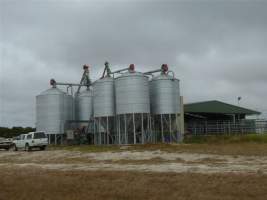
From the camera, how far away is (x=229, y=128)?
5016 centimetres

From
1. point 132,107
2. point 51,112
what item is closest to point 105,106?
point 132,107

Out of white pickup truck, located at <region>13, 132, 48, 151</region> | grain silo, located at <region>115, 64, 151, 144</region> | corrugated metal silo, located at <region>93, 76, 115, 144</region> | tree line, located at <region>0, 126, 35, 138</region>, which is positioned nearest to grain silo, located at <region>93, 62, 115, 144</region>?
corrugated metal silo, located at <region>93, 76, 115, 144</region>

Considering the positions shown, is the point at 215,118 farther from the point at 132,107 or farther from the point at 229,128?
the point at 132,107

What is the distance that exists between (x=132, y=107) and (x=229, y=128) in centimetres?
1617

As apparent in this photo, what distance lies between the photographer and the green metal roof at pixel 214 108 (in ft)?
197

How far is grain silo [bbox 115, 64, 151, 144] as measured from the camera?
40.4 meters

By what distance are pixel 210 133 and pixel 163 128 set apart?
35.1 ft

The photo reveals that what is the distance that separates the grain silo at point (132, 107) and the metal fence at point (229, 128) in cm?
1293

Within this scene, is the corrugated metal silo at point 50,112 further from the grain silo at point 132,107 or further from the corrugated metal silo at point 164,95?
the corrugated metal silo at point 164,95

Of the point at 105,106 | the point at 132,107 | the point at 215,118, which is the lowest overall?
the point at 215,118

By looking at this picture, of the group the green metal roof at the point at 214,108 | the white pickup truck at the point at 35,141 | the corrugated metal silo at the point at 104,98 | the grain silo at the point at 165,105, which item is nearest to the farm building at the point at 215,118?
the green metal roof at the point at 214,108

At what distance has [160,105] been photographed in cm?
4250

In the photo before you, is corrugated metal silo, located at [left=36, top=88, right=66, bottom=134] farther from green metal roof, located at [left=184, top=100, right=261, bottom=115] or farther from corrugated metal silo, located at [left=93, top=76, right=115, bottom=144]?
green metal roof, located at [left=184, top=100, right=261, bottom=115]

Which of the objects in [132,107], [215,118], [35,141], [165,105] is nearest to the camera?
[35,141]
